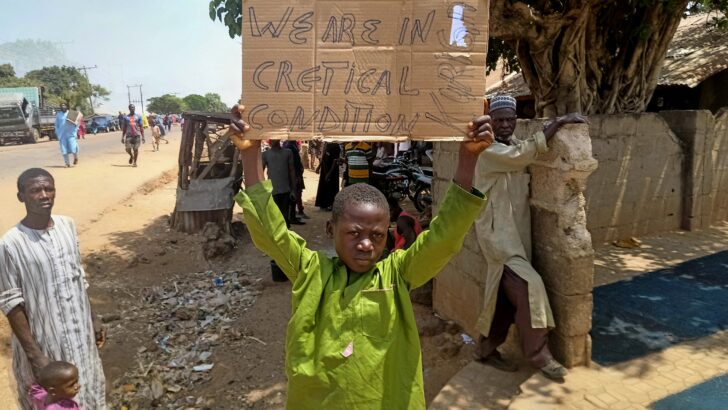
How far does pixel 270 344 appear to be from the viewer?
5031 millimetres

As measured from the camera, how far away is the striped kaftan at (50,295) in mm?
2494

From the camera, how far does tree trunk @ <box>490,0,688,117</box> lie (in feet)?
19.6

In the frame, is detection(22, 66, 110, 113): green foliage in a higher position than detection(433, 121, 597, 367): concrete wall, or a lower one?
higher

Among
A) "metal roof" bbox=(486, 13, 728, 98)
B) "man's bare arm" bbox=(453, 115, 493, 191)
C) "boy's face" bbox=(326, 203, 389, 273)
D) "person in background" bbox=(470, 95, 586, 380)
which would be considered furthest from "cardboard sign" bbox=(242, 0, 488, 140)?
"metal roof" bbox=(486, 13, 728, 98)

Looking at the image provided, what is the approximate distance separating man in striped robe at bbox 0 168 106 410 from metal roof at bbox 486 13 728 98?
992 centimetres

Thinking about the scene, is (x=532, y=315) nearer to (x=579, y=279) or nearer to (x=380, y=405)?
(x=579, y=279)

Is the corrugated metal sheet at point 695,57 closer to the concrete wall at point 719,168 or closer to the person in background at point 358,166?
the concrete wall at point 719,168

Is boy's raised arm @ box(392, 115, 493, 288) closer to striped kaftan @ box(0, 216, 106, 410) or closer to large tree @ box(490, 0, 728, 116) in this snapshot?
striped kaftan @ box(0, 216, 106, 410)

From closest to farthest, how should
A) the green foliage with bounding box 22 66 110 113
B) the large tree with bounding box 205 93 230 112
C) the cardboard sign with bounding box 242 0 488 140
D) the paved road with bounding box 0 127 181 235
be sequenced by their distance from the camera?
the cardboard sign with bounding box 242 0 488 140 → the paved road with bounding box 0 127 181 235 → the green foliage with bounding box 22 66 110 113 → the large tree with bounding box 205 93 230 112

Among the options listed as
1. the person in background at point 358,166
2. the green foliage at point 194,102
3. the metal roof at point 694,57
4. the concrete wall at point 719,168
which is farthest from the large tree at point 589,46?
the green foliage at point 194,102

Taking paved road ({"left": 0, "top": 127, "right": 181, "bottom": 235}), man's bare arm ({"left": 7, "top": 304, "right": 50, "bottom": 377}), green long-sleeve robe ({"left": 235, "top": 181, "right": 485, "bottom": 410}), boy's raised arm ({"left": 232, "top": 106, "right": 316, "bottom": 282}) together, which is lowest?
paved road ({"left": 0, "top": 127, "right": 181, "bottom": 235})

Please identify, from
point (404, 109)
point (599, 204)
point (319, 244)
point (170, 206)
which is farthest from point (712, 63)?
point (170, 206)

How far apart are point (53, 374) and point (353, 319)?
5.77 ft

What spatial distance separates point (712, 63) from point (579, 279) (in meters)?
8.58
